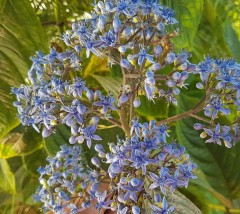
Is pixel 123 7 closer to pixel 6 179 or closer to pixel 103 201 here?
pixel 103 201

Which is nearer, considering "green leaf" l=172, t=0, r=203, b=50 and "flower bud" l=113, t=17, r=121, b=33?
"flower bud" l=113, t=17, r=121, b=33

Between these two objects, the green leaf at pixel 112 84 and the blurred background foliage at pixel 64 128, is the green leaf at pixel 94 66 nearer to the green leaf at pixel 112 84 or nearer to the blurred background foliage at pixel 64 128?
the blurred background foliage at pixel 64 128

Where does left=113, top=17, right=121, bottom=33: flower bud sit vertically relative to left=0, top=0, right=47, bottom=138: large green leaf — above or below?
below

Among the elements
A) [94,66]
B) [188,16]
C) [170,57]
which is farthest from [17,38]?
[170,57]

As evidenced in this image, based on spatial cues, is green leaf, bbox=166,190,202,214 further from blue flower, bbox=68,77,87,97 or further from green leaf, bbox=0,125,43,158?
green leaf, bbox=0,125,43,158

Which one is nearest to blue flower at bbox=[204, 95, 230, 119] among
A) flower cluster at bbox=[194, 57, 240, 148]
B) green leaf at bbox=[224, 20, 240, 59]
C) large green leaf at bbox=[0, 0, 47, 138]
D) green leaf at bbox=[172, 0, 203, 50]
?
flower cluster at bbox=[194, 57, 240, 148]

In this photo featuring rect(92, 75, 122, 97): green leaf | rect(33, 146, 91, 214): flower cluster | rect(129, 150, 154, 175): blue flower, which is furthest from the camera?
rect(92, 75, 122, 97): green leaf

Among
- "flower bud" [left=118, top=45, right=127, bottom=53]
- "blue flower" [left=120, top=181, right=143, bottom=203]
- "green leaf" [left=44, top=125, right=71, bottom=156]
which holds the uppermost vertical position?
"flower bud" [left=118, top=45, right=127, bottom=53]
